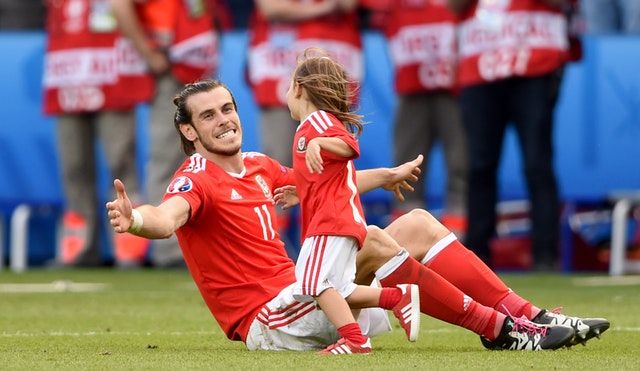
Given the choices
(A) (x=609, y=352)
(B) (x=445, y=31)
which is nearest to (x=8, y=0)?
(B) (x=445, y=31)

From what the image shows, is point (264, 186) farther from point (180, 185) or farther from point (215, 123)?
point (180, 185)

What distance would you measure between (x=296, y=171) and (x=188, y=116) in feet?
1.77

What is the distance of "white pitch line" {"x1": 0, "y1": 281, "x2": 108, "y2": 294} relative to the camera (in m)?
10.5

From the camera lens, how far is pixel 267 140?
12.1m

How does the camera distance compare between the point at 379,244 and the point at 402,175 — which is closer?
the point at 379,244

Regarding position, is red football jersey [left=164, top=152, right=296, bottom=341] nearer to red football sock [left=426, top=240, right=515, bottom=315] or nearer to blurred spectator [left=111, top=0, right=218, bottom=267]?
red football sock [left=426, top=240, right=515, bottom=315]

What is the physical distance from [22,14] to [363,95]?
10.7 feet

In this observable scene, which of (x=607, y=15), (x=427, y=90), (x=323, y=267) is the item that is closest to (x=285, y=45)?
(x=427, y=90)

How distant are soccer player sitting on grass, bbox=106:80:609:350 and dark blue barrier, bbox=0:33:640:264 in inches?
219

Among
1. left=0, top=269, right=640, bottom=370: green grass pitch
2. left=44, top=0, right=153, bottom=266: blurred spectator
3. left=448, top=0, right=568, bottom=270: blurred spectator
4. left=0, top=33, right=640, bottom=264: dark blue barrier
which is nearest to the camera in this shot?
left=0, top=269, right=640, bottom=370: green grass pitch

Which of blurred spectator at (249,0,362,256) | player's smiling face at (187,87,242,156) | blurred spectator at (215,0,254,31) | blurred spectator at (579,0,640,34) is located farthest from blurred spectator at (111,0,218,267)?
player's smiling face at (187,87,242,156)

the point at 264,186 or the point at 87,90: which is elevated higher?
the point at 264,186

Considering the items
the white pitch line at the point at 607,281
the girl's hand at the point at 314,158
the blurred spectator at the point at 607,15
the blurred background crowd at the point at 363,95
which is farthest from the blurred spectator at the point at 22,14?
the girl's hand at the point at 314,158

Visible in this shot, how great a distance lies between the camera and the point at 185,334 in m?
7.48
